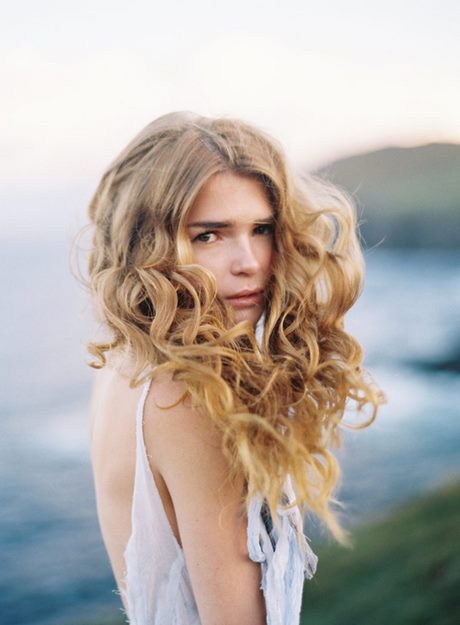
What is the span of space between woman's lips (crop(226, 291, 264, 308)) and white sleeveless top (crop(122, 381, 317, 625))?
0.92 feet

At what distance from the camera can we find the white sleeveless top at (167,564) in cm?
123

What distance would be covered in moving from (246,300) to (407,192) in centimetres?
176

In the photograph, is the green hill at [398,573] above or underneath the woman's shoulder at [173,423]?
underneath

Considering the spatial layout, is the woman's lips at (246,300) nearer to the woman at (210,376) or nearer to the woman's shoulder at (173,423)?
the woman at (210,376)

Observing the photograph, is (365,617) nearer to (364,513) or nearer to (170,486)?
(364,513)

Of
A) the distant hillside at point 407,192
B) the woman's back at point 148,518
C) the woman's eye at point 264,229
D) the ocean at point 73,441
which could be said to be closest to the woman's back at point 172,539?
the woman's back at point 148,518

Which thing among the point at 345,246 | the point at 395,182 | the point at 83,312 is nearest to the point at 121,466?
the point at 83,312

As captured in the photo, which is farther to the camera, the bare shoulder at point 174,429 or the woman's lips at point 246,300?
the woman's lips at point 246,300

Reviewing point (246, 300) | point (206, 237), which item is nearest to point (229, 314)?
point (246, 300)

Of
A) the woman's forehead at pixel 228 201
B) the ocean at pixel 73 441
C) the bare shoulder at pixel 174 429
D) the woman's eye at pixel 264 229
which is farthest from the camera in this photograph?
the ocean at pixel 73 441

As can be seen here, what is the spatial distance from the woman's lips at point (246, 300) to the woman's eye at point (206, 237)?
12cm

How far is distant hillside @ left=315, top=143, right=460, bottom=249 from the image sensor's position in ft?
9.22

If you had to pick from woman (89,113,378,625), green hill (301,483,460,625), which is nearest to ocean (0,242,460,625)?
green hill (301,483,460,625)

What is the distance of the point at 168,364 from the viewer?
1.20m
